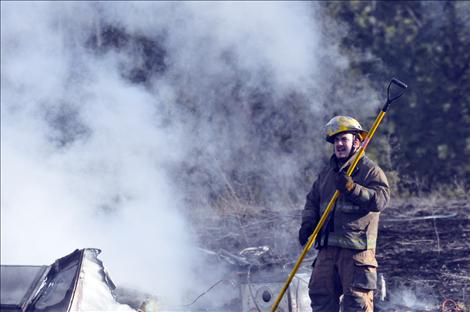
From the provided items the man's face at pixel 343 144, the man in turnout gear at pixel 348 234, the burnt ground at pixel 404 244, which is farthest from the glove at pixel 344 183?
the burnt ground at pixel 404 244

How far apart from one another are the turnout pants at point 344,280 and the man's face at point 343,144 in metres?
0.69

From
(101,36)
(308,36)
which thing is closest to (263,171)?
(308,36)

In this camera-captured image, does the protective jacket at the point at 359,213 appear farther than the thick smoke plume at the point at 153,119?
No

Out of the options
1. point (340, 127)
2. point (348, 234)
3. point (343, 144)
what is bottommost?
point (348, 234)

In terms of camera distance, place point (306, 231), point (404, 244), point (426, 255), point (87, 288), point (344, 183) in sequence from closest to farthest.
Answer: point (344, 183) → point (306, 231) → point (87, 288) → point (426, 255) → point (404, 244)

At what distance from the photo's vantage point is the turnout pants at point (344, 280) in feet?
19.4

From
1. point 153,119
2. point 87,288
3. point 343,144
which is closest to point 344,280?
point 343,144

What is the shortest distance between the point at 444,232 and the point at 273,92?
18.9 feet

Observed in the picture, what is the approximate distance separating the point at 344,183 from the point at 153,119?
5.75m

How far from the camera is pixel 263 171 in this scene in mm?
14664

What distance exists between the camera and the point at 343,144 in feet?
19.9

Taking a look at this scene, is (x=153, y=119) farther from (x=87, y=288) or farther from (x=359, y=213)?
(x=359, y=213)

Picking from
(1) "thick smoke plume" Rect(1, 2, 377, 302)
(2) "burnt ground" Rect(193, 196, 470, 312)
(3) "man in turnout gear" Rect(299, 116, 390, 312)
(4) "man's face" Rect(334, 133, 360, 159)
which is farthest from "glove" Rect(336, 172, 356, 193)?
(1) "thick smoke plume" Rect(1, 2, 377, 302)

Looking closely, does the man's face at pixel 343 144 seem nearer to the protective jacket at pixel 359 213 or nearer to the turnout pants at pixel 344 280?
the protective jacket at pixel 359 213
